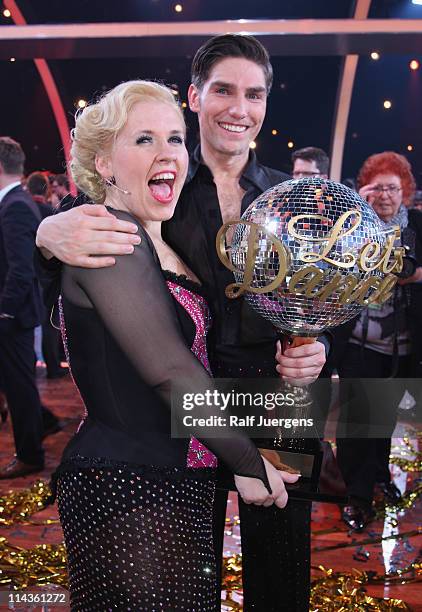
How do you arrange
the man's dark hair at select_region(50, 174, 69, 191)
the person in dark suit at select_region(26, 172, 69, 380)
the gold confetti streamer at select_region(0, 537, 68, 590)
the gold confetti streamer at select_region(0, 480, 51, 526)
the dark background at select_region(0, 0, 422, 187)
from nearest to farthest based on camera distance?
the gold confetti streamer at select_region(0, 537, 68, 590), the gold confetti streamer at select_region(0, 480, 51, 526), the dark background at select_region(0, 0, 422, 187), the person in dark suit at select_region(26, 172, 69, 380), the man's dark hair at select_region(50, 174, 69, 191)

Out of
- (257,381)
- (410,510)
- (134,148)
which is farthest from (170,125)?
(410,510)

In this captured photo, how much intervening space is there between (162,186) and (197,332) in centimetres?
27

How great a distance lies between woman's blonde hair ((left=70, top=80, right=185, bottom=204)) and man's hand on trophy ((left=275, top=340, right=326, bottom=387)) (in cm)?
48

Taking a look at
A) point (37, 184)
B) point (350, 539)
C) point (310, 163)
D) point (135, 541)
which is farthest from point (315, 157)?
point (135, 541)

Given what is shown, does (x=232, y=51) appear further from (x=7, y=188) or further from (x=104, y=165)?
(x=7, y=188)

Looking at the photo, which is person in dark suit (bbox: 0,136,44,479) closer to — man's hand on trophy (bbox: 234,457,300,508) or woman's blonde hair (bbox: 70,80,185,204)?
woman's blonde hair (bbox: 70,80,185,204)

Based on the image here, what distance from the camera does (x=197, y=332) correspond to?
1165 mm

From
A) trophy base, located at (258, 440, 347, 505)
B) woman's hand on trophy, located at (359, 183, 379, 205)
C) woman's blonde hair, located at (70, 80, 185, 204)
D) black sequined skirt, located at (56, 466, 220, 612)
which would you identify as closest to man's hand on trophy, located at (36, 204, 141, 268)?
woman's blonde hair, located at (70, 80, 185, 204)

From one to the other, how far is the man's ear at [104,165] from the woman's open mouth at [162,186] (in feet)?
0.27

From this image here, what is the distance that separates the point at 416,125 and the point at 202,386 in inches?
140

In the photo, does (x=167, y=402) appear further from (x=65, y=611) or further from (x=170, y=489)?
(x=65, y=611)

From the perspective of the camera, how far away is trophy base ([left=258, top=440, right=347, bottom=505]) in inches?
46.7

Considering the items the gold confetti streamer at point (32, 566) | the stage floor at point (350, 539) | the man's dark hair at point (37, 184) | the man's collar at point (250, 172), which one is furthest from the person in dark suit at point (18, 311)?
the man's collar at point (250, 172)

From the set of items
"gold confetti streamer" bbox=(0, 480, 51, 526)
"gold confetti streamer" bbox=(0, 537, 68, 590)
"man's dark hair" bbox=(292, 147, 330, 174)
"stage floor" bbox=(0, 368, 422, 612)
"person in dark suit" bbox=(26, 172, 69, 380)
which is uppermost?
"man's dark hair" bbox=(292, 147, 330, 174)
